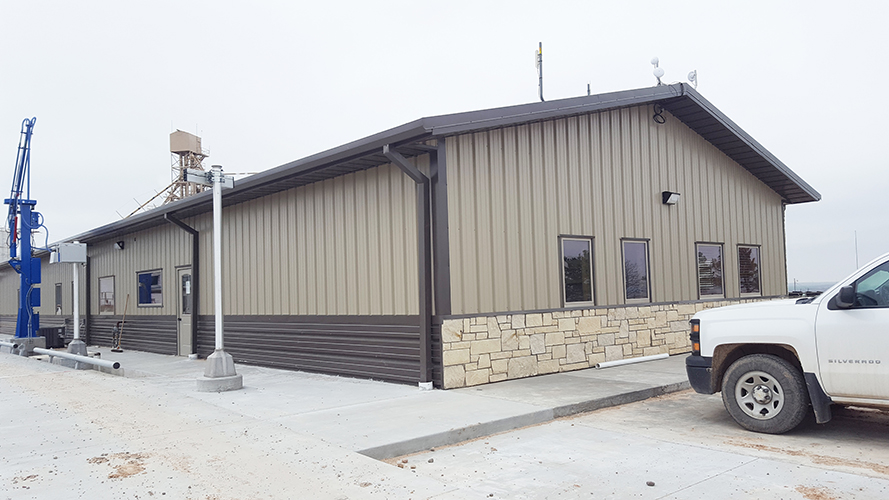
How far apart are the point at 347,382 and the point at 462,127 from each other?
14.6ft

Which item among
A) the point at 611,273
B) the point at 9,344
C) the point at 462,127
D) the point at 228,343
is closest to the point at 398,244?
the point at 462,127

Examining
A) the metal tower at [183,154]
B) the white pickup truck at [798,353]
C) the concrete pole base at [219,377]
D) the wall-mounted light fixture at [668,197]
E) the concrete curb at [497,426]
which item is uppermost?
the metal tower at [183,154]

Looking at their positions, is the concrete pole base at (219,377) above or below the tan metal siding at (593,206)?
below

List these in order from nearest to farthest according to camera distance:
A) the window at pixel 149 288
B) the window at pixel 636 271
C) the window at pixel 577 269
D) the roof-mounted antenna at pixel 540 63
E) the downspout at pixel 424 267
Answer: the downspout at pixel 424 267
the window at pixel 577 269
the roof-mounted antenna at pixel 540 63
the window at pixel 636 271
the window at pixel 149 288

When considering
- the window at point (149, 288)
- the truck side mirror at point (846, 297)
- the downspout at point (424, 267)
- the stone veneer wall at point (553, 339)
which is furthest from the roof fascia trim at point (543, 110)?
the window at point (149, 288)

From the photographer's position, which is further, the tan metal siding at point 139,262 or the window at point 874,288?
the tan metal siding at point 139,262

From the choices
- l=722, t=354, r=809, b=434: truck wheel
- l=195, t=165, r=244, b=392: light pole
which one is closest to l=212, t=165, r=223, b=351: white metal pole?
l=195, t=165, r=244, b=392: light pole

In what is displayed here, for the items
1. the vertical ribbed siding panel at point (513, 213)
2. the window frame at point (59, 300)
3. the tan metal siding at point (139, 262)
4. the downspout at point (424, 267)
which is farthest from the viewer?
the window frame at point (59, 300)

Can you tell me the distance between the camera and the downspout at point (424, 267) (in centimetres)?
901

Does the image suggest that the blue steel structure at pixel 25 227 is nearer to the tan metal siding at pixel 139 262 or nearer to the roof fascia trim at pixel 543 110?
the tan metal siding at pixel 139 262

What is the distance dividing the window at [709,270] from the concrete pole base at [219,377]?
9.49m

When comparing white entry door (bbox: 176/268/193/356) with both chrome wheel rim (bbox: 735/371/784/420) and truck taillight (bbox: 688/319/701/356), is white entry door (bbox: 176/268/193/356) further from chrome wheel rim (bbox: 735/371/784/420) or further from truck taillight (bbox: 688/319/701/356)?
chrome wheel rim (bbox: 735/371/784/420)

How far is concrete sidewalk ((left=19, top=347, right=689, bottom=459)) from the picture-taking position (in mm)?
6324

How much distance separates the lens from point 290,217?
476 inches
